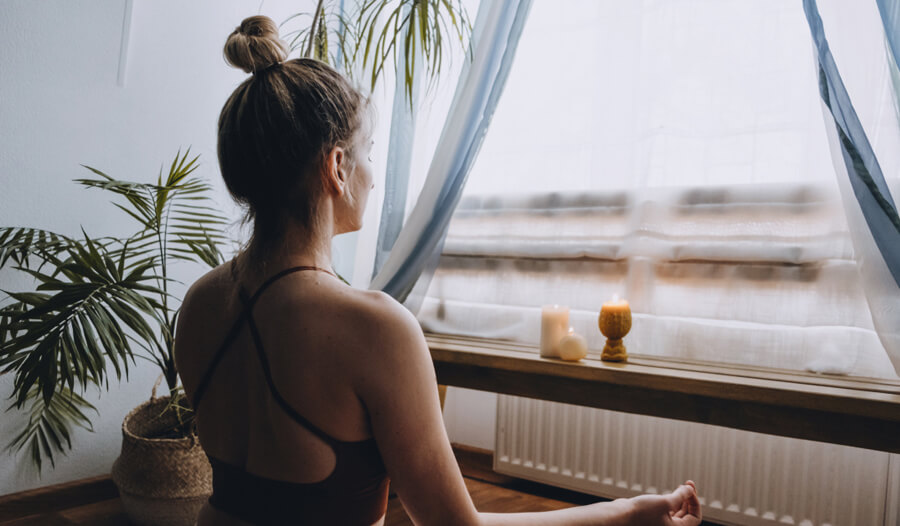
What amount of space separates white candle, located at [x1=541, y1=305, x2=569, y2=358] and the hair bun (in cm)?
127

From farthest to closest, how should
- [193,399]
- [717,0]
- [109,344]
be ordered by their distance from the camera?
[717,0] → [109,344] → [193,399]

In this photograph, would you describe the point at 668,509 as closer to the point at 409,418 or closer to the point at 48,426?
the point at 409,418

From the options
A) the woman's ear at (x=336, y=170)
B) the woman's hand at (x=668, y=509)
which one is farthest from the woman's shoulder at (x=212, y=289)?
the woman's hand at (x=668, y=509)

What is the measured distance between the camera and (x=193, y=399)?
0.82m

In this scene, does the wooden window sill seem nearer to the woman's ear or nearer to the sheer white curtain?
the sheer white curtain

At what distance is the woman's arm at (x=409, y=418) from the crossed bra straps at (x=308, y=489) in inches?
1.4

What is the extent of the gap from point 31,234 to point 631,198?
1.69 meters

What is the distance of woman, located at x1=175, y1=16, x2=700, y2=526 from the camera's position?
68 cm

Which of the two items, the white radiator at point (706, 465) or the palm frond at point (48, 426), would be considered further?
the palm frond at point (48, 426)

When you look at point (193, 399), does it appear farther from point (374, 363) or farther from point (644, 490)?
point (644, 490)

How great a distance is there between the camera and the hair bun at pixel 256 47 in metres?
0.79

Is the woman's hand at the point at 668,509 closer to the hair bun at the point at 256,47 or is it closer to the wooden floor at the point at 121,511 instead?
the hair bun at the point at 256,47

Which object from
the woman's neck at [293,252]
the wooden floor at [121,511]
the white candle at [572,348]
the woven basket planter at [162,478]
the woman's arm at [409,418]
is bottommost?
the wooden floor at [121,511]

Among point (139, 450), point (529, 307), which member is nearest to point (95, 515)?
point (139, 450)
